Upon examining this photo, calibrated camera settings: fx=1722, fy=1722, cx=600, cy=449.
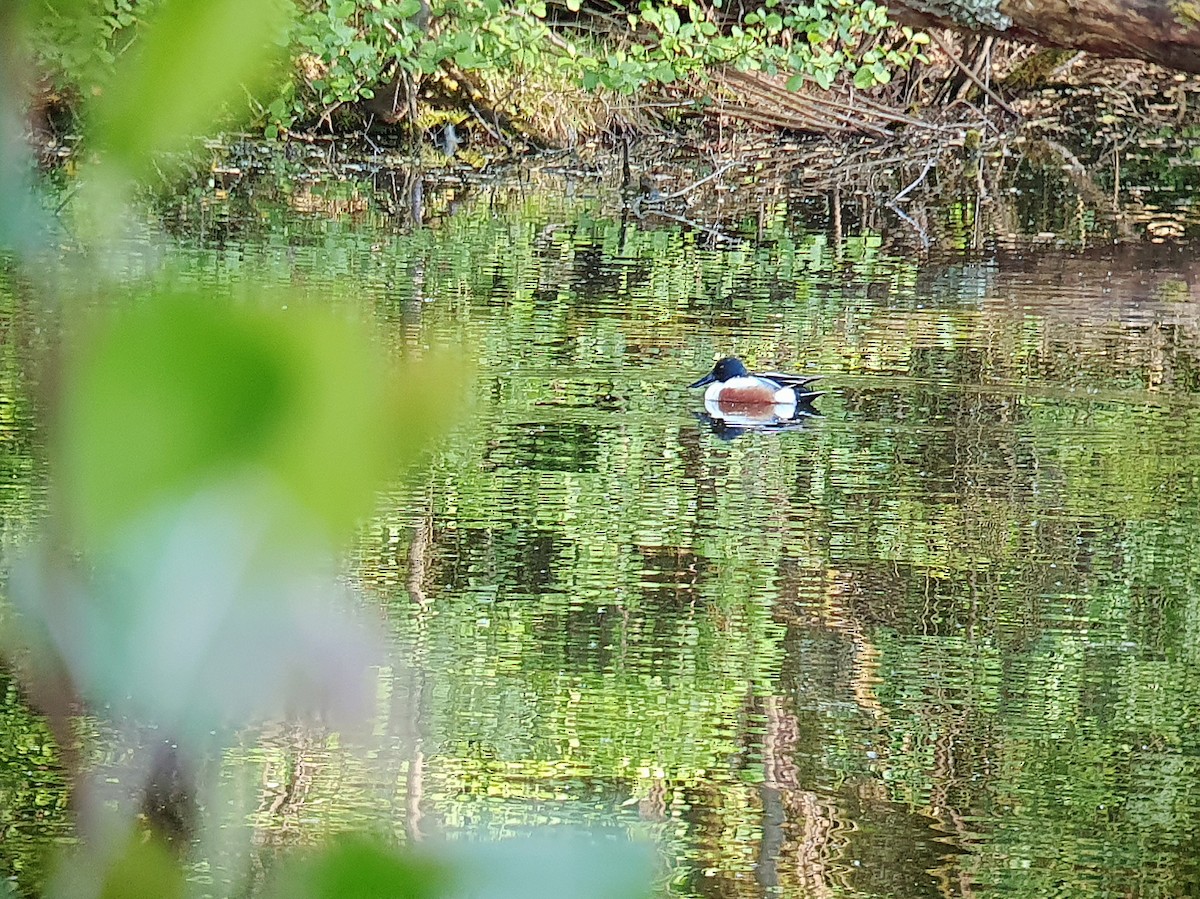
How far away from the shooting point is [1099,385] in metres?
4.63

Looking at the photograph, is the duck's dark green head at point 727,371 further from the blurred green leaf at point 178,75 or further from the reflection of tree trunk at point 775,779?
the blurred green leaf at point 178,75

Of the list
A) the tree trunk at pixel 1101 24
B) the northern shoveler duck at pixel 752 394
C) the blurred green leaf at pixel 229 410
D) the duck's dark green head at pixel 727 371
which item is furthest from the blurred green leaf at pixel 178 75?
the tree trunk at pixel 1101 24

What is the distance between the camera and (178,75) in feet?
0.89

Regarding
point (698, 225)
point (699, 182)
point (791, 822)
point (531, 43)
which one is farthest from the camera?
point (699, 182)

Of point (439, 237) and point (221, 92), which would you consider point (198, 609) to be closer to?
point (221, 92)

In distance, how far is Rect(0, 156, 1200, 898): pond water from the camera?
220cm

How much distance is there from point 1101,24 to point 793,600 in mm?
2731

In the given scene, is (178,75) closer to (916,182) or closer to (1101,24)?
(1101,24)

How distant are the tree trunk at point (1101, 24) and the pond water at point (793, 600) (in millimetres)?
862

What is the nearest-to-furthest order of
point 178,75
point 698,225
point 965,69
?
1. point 178,75
2. point 698,225
3. point 965,69

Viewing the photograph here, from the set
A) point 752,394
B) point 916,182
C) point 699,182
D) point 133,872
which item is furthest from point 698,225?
point 133,872

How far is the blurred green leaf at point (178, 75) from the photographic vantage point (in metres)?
0.27

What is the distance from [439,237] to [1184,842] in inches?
195

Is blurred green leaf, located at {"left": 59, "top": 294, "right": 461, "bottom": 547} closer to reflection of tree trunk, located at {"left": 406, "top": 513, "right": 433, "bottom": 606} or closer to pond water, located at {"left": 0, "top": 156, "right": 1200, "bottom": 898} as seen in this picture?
pond water, located at {"left": 0, "top": 156, "right": 1200, "bottom": 898}
